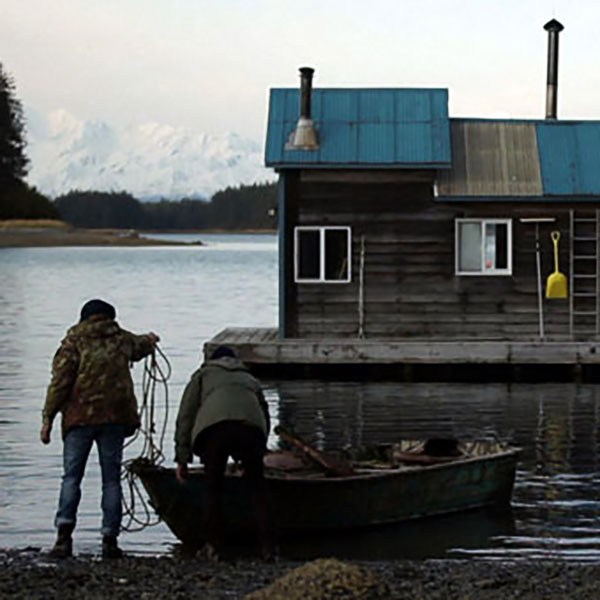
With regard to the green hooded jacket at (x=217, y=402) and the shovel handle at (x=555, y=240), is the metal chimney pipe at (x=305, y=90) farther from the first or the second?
the green hooded jacket at (x=217, y=402)

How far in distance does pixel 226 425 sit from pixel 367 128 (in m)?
17.9

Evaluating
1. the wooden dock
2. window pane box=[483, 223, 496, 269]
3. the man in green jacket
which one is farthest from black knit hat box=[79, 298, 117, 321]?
window pane box=[483, 223, 496, 269]

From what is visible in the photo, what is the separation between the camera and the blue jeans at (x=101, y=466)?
12906mm

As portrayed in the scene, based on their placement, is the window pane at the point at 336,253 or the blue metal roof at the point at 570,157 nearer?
the blue metal roof at the point at 570,157

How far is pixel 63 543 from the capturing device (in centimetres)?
1329

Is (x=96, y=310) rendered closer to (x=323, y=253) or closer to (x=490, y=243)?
(x=323, y=253)

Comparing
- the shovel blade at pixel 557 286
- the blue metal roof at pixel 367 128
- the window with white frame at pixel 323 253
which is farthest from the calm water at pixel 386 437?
the blue metal roof at pixel 367 128

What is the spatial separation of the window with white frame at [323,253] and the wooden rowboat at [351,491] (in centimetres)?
1294

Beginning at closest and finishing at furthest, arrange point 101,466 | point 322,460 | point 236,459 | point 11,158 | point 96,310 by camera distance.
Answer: point 96,310 < point 101,466 < point 236,459 < point 322,460 < point 11,158

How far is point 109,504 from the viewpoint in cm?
1322

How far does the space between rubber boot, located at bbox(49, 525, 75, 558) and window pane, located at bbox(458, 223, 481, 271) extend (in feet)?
57.0

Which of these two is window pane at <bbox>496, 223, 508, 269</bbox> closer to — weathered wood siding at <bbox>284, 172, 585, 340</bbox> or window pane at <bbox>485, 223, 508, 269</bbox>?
window pane at <bbox>485, 223, 508, 269</bbox>

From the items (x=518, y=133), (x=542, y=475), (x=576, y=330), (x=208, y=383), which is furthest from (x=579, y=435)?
(x=208, y=383)

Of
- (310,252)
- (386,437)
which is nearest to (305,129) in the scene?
(310,252)
